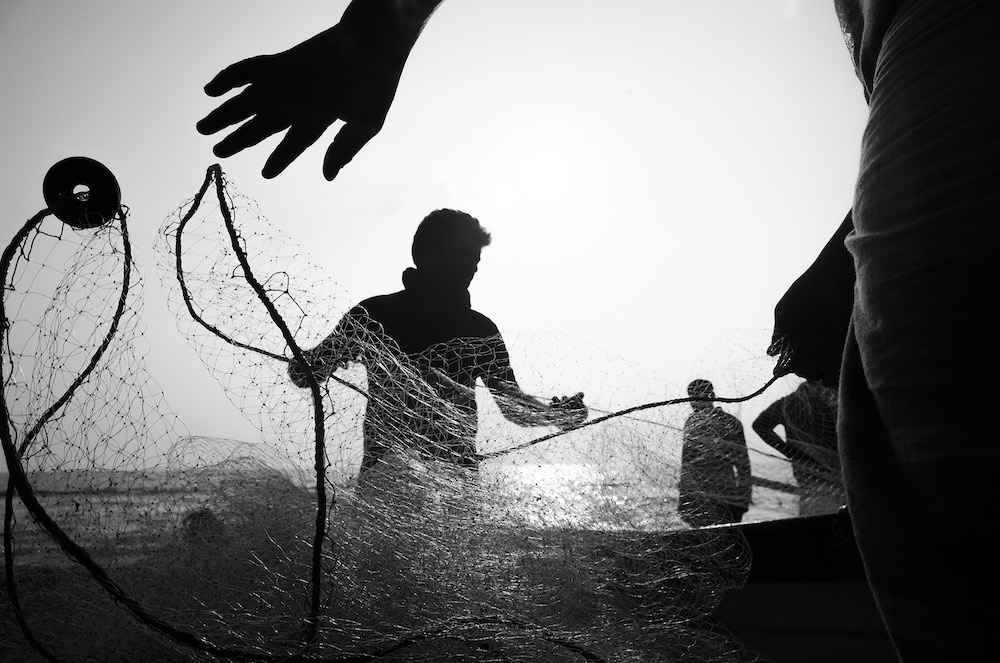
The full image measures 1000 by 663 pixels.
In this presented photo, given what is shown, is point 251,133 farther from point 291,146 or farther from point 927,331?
point 927,331

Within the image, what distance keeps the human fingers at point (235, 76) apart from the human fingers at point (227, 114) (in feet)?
0.08

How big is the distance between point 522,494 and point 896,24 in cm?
166

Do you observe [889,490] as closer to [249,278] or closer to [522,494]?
[249,278]

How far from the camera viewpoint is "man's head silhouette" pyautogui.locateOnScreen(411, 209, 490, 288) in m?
3.44

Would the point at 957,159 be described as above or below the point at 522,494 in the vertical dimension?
above

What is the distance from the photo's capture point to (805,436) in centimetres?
321

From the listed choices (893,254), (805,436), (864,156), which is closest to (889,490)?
(893,254)

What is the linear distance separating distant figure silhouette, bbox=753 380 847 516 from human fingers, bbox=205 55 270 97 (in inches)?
102

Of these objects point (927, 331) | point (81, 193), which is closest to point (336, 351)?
point (81, 193)

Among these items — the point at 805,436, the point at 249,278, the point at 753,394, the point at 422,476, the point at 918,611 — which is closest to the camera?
the point at 918,611

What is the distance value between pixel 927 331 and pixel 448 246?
3.15 m

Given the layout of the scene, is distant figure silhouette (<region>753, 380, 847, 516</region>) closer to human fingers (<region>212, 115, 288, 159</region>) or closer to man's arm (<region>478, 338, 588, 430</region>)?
man's arm (<region>478, 338, 588, 430</region>)

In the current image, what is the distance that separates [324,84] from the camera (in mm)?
1204

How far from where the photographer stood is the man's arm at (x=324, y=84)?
1164 millimetres
